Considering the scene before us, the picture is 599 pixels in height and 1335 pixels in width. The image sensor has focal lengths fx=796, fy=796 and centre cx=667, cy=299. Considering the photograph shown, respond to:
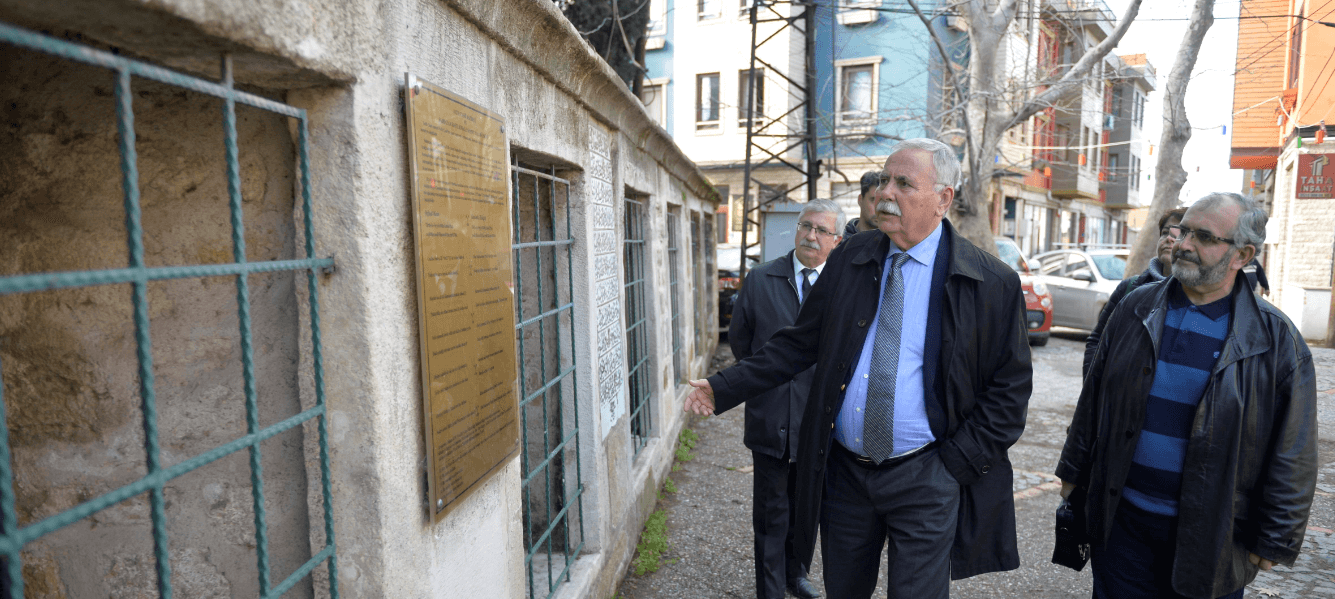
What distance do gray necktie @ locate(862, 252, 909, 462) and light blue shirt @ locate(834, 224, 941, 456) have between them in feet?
0.05

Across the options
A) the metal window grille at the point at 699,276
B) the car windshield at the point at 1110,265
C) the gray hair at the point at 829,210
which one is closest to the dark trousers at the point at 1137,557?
the gray hair at the point at 829,210

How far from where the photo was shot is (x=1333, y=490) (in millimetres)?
5418

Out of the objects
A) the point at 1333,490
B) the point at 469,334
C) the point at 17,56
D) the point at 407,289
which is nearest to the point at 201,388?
the point at 407,289

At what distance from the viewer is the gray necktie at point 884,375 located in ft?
8.12

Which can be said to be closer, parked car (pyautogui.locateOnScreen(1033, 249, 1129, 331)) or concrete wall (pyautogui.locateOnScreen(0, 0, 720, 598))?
concrete wall (pyautogui.locateOnScreen(0, 0, 720, 598))

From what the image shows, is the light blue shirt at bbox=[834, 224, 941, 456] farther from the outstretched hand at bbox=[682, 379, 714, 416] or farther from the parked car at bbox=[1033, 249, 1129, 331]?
the parked car at bbox=[1033, 249, 1129, 331]

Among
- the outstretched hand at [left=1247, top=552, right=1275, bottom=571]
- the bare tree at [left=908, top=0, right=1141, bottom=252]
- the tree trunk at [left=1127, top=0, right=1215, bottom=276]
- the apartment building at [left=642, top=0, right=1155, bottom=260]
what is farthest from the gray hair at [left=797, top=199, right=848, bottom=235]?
the apartment building at [left=642, top=0, right=1155, bottom=260]

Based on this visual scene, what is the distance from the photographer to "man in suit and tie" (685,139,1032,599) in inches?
97.0

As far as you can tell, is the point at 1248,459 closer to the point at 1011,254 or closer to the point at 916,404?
the point at 916,404

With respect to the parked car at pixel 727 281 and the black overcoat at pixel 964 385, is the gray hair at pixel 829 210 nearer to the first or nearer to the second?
the black overcoat at pixel 964 385

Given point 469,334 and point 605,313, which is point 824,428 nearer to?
point 469,334

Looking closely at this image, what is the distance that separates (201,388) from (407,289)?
19.1 inches

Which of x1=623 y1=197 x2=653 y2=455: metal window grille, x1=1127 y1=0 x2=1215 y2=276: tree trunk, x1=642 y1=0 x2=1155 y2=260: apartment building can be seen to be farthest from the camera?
x1=642 y1=0 x2=1155 y2=260: apartment building

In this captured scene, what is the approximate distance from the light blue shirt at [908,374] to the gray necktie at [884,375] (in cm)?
2
